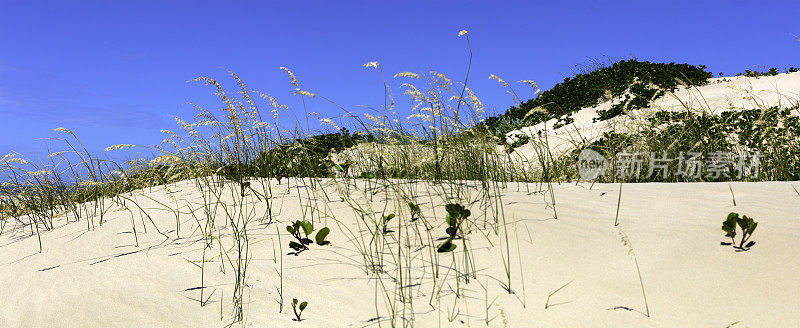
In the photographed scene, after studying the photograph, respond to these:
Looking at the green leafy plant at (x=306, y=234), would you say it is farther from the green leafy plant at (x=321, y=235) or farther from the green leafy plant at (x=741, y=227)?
the green leafy plant at (x=741, y=227)

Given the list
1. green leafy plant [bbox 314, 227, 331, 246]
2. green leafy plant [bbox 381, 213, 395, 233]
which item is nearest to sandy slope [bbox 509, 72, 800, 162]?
green leafy plant [bbox 381, 213, 395, 233]

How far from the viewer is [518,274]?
8.48ft

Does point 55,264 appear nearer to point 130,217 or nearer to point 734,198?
point 130,217

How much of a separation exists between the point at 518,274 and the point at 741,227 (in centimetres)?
128

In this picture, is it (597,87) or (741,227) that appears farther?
(597,87)

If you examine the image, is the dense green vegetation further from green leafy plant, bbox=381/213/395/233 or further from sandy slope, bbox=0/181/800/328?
green leafy plant, bbox=381/213/395/233

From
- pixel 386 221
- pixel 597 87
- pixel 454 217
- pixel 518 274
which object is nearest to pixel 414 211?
pixel 386 221

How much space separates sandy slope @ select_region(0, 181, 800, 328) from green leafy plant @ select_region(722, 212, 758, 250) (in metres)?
0.07

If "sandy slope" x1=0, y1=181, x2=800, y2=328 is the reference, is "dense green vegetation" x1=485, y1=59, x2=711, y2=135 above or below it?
above

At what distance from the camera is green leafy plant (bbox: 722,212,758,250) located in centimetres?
261

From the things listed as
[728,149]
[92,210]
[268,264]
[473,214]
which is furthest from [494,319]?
[728,149]

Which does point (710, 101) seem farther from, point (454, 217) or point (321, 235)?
point (321, 235)

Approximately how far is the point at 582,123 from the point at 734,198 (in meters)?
8.70

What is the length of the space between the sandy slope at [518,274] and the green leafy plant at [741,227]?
70mm
